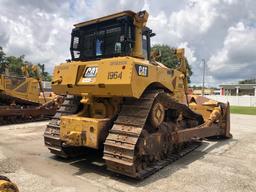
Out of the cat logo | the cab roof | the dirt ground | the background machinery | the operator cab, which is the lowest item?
the dirt ground

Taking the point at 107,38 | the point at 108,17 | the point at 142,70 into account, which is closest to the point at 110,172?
the point at 142,70

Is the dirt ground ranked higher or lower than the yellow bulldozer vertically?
lower

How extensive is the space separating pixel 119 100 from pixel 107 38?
135cm

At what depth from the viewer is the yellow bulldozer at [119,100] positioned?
5816 millimetres

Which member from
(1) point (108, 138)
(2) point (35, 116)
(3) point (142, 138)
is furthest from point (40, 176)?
(2) point (35, 116)

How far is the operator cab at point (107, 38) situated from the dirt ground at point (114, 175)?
7.70 feet

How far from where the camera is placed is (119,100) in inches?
263

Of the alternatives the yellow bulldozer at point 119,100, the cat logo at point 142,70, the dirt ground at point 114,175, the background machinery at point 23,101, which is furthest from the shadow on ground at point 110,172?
the background machinery at point 23,101

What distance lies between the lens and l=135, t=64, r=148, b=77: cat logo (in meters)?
5.95

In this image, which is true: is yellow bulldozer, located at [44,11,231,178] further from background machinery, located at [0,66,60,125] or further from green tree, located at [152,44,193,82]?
background machinery, located at [0,66,60,125]

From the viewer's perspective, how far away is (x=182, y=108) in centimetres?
806

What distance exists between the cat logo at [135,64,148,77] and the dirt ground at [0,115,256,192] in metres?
1.90

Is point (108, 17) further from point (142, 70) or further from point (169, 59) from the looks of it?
point (169, 59)

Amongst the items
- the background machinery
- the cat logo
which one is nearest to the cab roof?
the cat logo
